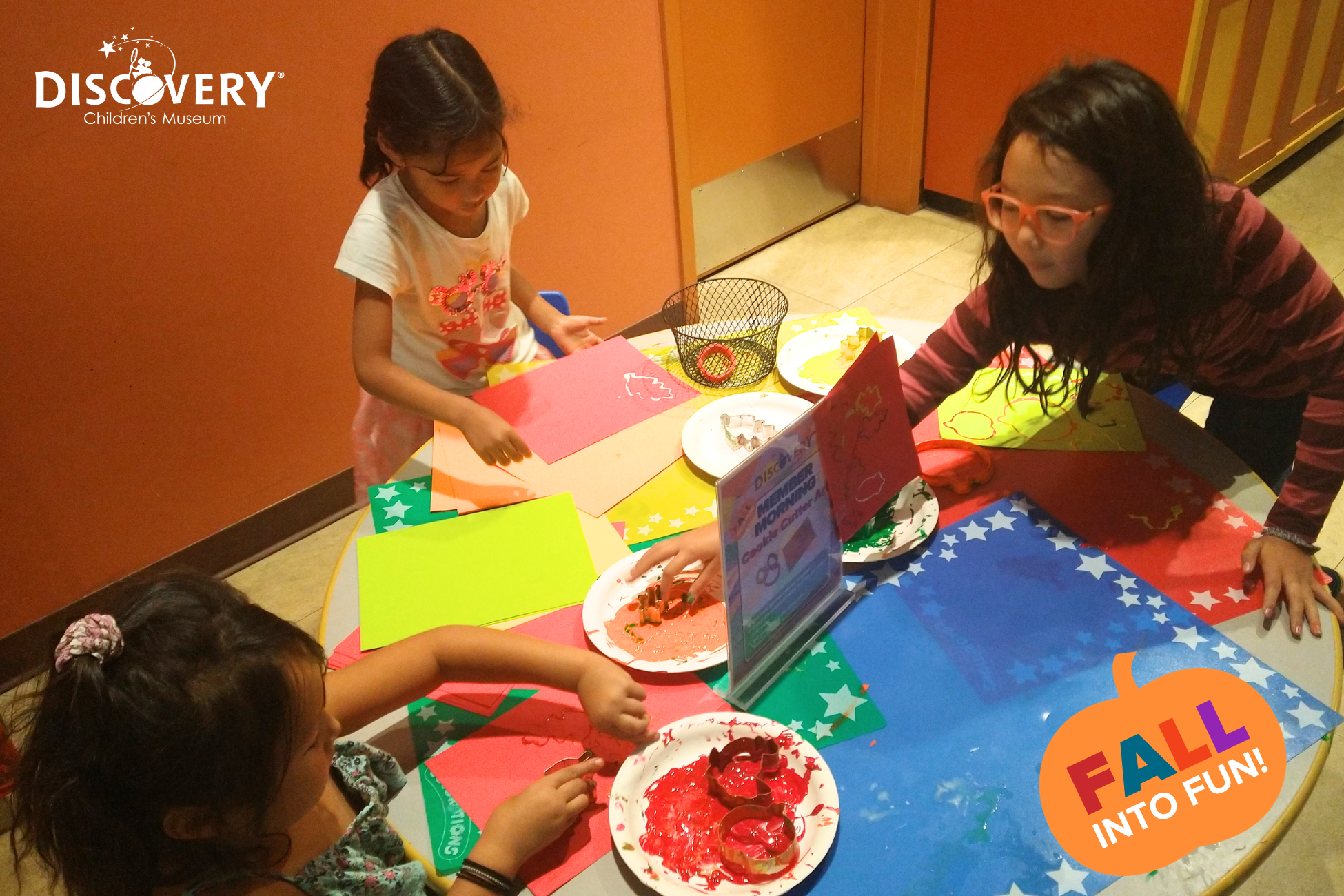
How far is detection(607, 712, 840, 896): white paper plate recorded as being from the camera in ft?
2.83

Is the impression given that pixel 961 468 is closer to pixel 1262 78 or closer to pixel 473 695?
pixel 473 695

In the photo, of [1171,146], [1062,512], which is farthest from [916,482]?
[1171,146]

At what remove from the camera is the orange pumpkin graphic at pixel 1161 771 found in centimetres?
88

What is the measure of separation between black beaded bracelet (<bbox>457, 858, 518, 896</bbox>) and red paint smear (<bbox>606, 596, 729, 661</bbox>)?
28cm

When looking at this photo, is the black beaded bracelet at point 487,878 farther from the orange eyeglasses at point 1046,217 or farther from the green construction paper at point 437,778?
the orange eyeglasses at point 1046,217

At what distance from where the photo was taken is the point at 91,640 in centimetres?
80

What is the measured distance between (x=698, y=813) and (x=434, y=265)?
3.46 feet

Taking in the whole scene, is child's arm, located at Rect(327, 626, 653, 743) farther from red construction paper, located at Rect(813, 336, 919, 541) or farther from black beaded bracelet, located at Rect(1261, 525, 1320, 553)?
black beaded bracelet, located at Rect(1261, 525, 1320, 553)

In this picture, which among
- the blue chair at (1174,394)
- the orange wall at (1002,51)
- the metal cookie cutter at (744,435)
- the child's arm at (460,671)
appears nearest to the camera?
the child's arm at (460,671)

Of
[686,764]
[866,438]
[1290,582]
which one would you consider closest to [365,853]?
[686,764]

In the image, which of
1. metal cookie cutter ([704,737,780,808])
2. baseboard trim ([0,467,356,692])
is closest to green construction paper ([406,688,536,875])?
metal cookie cutter ([704,737,780,808])

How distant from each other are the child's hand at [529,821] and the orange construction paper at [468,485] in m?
0.44

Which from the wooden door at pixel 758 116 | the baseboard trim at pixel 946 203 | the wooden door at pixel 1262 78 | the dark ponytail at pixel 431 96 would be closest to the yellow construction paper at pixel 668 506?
the dark ponytail at pixel 431 96

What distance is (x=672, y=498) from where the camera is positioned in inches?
52.1
